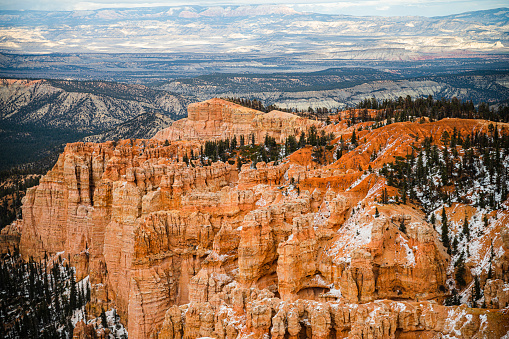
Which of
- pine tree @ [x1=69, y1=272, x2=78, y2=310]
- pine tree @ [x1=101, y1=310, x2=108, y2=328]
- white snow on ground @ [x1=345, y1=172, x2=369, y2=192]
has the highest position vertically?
white snow on ground @ [x1=345, y1=172, x2=369, y2=192]

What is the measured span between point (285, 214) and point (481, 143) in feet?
97.1

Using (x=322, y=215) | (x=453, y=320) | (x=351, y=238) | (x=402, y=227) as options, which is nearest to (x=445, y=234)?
(x=402, y=227)

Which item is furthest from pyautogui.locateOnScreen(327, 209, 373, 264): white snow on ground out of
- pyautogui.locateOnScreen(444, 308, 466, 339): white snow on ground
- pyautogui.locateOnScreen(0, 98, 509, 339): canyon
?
pyautogui.locateOnScreen(444, 308, 466, 339): white snow on ground

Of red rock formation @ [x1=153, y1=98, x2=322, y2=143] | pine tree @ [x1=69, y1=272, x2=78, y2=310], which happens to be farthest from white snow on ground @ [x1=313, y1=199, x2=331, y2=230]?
red rock formation @ [x1=153, y1=98, x2=322, y2=143]

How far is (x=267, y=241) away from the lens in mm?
72375

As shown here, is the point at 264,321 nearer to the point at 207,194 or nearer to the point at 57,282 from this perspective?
the point at 207,194

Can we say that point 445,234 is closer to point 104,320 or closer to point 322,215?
point 322,215

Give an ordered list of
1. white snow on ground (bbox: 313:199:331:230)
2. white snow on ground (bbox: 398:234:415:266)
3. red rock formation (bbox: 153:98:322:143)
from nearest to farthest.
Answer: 1. white snow on ground (bbox: 398:234:415:266)
2. white snow on ground (bbox: 313:199:331:230)
3. red rock formation (bbox: 153:98:322:143)

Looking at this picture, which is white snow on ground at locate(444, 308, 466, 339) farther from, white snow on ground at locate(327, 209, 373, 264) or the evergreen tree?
white snow on ground at locate(327, 209, 373, 264)

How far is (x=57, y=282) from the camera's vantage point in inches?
4082

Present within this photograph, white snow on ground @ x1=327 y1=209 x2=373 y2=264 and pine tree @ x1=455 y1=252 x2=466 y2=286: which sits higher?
white snow on ground @ x1=327 y1=209 x2=373 y2=264

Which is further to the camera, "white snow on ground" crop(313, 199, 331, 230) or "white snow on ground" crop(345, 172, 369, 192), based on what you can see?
"white snow on ground" crop(345, 172, 369, 192)

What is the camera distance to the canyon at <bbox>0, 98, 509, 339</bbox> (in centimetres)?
5743

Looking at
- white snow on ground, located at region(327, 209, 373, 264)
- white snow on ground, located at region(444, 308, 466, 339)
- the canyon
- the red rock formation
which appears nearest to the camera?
white snow on ground, located at region(444, 308, 466, 339)
